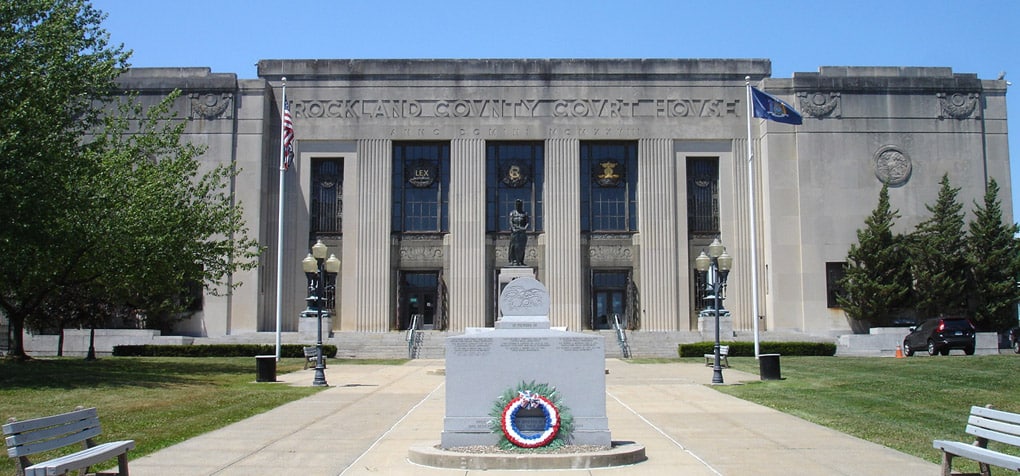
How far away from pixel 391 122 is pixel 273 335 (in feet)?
39.5

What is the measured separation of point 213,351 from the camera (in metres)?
37.8

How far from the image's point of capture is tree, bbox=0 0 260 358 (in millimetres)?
21906

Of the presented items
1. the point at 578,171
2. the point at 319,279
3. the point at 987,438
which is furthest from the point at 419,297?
the point at 987,438

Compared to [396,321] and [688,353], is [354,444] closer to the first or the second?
[688,353]

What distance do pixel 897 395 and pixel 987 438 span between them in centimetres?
1099

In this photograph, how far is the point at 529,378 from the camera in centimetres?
1129

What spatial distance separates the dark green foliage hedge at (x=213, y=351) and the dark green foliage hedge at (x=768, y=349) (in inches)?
554

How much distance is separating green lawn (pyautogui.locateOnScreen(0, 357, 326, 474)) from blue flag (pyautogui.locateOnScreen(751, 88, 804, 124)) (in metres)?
19.8

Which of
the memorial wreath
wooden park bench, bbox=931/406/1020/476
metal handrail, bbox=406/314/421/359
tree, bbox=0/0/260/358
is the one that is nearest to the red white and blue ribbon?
the memorial wreath

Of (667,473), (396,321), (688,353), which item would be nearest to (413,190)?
(396,321)

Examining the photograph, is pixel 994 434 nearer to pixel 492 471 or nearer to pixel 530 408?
pixel 530 408

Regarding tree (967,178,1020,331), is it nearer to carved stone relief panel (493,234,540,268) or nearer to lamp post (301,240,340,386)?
carved stone relief panel (493,234,540,268)

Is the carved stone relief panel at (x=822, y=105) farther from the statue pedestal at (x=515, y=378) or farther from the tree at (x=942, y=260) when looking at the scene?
the statue pedestal at (x=515, y=378)

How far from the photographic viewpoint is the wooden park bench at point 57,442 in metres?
7.94
